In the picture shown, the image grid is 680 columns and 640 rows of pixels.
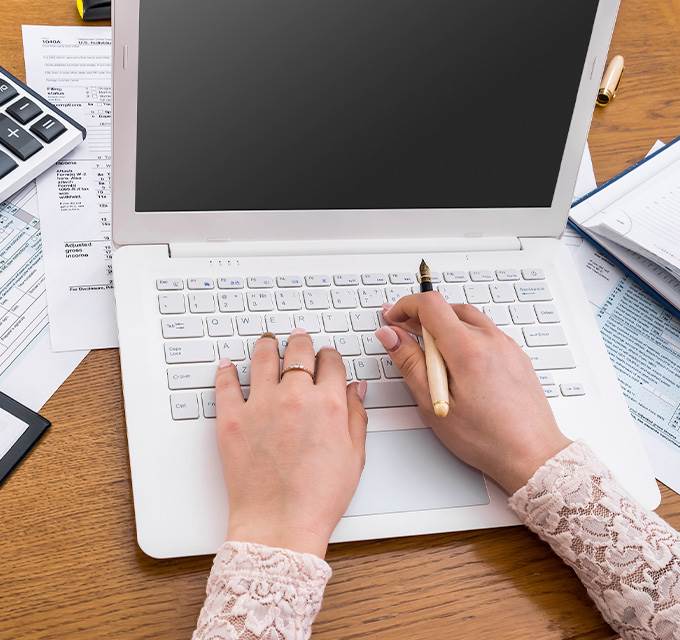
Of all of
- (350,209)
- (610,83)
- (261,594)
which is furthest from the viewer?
(610,83)

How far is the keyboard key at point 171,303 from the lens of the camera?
660 mm

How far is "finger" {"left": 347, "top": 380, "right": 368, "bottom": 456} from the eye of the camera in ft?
2.01

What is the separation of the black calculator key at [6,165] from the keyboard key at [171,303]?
0.21m

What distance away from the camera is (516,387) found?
0.65 meters

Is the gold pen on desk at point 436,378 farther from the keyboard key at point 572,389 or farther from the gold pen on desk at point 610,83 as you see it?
the gold pen on desk at point 610,83

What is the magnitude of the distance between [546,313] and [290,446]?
0.31 meters

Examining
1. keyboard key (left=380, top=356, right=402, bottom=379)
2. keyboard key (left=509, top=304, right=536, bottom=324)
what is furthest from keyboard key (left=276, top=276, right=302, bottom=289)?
keyboard key (left=509, top=304, right=536, bottom=324)

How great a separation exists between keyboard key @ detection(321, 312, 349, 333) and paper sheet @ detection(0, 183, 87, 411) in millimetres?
209

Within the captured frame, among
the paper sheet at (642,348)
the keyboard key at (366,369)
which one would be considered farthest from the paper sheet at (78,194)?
the paper sheet at (642,348)

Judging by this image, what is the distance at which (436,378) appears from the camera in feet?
2.08

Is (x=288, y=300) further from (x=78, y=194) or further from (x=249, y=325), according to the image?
(x=78, y=194)

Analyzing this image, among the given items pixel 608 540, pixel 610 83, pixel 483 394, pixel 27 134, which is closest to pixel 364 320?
pixel 483 394

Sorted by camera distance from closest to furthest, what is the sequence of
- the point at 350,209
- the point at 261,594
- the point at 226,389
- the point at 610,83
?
the point at 261,594
the point at 226,389
the point at 350,209
the point at 610,83

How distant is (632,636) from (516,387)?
206 millimetres
